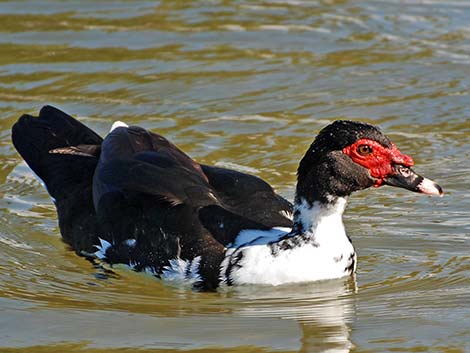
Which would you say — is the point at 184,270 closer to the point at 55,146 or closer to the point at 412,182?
the point at 412,182

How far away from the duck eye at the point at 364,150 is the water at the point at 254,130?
3.28 ft

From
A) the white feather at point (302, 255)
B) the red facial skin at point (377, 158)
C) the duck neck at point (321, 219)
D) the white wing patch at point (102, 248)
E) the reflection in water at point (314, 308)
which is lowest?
the reflection in water at point (314, 308)

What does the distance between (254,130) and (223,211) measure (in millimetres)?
3348

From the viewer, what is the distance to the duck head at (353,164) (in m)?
9.10

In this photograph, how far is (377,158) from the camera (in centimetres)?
912

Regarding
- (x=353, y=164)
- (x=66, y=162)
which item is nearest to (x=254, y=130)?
(x=66, y=162)

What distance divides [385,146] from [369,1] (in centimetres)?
746

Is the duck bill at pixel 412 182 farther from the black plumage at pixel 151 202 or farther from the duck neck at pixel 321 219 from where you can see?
the black plumage at pixel 151 202

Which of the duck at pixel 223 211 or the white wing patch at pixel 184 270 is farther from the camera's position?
the white wing patch at pixel 184 270

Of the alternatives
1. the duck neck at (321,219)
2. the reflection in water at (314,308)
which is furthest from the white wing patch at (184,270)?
the duck neck at (321,219)

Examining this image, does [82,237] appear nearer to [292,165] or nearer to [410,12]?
[292,165]

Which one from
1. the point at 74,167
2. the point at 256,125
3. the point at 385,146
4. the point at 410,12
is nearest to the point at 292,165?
the point at 256,125

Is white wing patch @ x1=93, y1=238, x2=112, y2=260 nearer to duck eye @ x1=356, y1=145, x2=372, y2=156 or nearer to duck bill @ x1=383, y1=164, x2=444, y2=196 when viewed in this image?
duck eye @ x1=356, y1=145, x2=372, y2=156

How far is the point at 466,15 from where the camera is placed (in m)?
15.6
